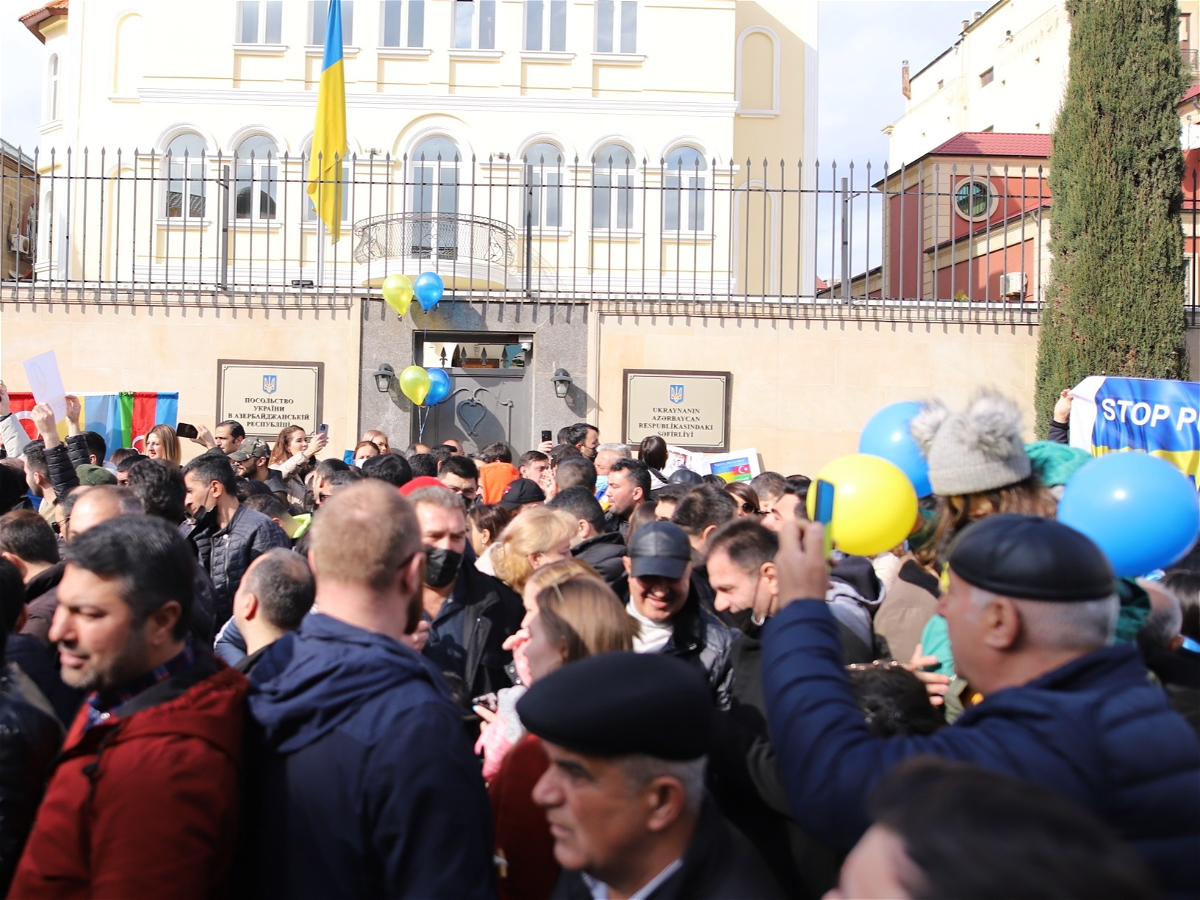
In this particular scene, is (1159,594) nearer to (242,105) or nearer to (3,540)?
(3,540)

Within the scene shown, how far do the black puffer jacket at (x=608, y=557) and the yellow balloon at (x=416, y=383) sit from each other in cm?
811

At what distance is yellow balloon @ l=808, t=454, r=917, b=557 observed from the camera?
9.82ft

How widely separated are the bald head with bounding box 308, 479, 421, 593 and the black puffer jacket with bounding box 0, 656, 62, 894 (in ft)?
2.57

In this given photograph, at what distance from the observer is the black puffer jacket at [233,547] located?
5645mm

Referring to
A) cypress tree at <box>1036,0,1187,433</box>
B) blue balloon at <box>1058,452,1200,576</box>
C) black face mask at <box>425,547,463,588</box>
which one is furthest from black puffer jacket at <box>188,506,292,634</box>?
cypress tree at <box>1036,0,1187,433</box>

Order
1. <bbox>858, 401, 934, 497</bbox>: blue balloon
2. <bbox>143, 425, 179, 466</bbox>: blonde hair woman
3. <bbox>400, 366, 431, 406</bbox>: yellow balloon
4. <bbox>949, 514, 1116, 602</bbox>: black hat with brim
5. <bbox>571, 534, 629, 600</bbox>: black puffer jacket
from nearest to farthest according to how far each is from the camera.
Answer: <bbox>949, 514, 1116, 602</bbox>: black hat with brim → <bbox>858, 401, 934, 497</bbox>: blue balloon → <bbox>571, 534, 629, 600</bbox>: black puffer jacket → <bbox>143, 425, 179, 466</bbox>: blonde hair woman → <bbox>400, 366, 431, 406</bbox>: yellow balloon

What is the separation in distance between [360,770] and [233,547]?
3728mm

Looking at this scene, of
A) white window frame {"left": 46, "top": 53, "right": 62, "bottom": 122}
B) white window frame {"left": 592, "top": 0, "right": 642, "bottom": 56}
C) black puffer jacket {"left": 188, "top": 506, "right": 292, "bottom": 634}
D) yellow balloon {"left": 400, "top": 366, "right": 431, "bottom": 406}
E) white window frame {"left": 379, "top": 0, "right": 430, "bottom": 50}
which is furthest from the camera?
white window frame {"left": 46, "top": 53, "right": 62, "bottom": 122}

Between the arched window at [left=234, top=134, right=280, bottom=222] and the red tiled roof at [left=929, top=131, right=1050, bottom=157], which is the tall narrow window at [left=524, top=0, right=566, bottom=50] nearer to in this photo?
the arched window at [left=234, top=134, right=280, bottom=222]

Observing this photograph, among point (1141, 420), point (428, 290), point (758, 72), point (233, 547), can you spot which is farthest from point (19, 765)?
point (758, 72)

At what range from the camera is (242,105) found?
28359 millimetres

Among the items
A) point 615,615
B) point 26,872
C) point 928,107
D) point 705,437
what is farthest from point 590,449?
point 928,107

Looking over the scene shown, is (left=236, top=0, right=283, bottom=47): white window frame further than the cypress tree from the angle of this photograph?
Yes

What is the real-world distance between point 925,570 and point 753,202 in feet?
92.2
